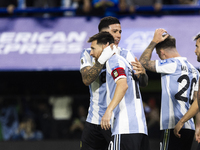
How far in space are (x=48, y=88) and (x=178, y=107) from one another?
6.23 metres

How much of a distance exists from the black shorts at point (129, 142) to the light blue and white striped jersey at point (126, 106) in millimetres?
44

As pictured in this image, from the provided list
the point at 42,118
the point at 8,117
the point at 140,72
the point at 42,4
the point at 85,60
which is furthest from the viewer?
the point at 42,4

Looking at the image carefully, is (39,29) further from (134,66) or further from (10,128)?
(134,66)

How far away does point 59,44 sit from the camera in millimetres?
8164

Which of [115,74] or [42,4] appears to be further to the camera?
[42,4]

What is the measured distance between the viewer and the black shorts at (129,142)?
3.73 m

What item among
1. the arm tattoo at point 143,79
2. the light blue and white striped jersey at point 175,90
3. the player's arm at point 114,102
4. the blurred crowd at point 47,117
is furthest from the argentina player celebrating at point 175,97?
the blurred crowd at point 47,117

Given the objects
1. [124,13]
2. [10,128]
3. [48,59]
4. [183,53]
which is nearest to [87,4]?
[124,13]

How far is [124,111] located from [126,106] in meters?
0.06

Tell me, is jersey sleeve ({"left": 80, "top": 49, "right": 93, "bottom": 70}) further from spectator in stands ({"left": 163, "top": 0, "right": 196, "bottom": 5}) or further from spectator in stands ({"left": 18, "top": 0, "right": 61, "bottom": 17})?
spectator in stands ({"left": 163, "top": 0, "right": 196, "bottom": 5})

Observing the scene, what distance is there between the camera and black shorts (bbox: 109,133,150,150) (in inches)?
147

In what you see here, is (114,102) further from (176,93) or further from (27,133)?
(27,133)

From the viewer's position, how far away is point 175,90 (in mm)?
4504

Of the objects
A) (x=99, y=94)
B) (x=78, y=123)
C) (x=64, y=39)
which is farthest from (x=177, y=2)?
(x=99, y=94)
